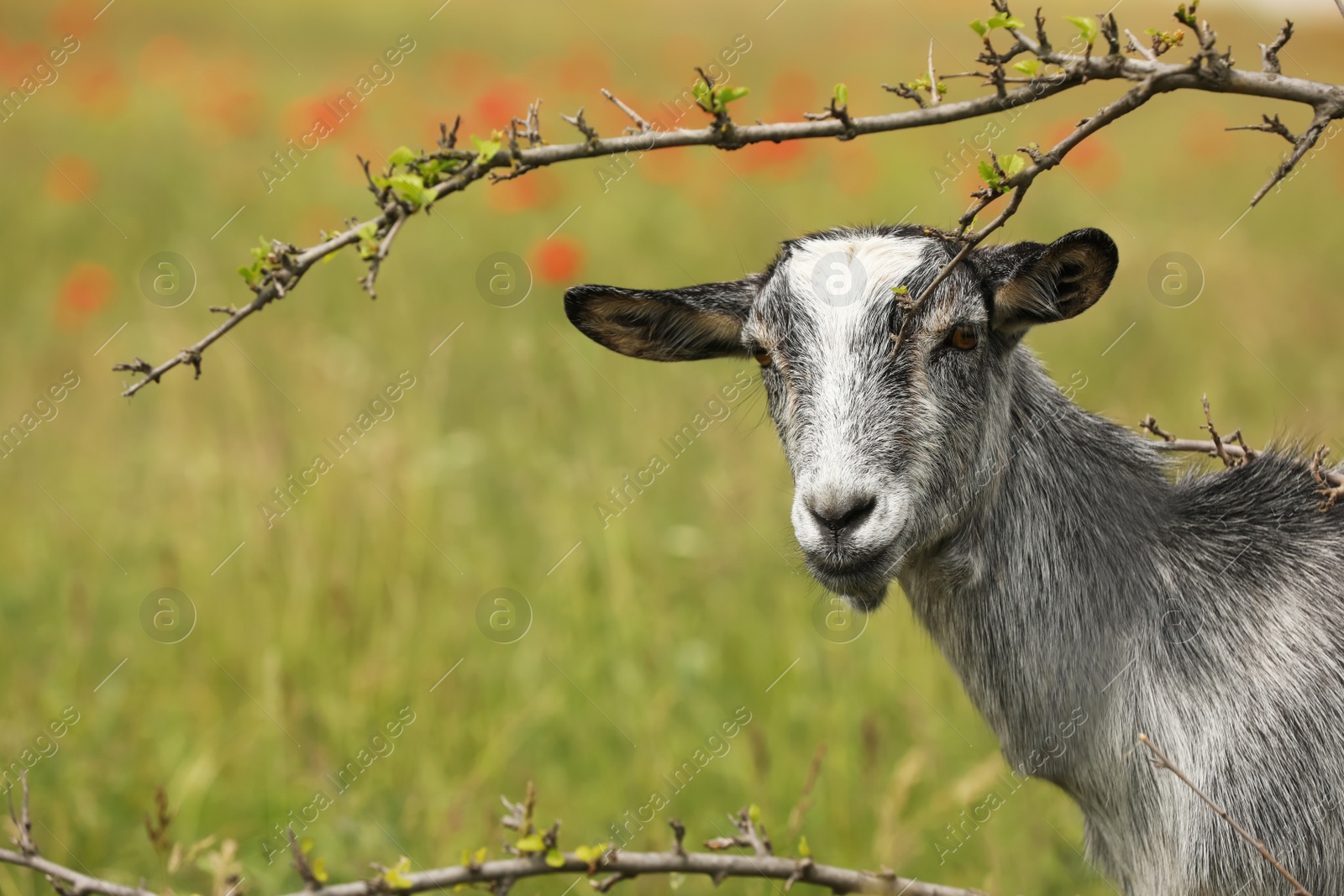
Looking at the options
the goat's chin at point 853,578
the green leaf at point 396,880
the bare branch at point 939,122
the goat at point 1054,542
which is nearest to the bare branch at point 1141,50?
the bare branch at point 939,122

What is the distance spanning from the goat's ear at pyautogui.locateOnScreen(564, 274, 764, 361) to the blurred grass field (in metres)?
0.50

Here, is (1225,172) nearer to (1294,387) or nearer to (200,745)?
(1294,387)

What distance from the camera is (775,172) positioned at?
8883 mm

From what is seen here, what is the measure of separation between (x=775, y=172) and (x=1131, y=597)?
5924mm

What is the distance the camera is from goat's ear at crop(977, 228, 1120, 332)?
3.16 metres

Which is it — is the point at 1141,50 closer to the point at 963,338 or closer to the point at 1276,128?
the point at 1276,128

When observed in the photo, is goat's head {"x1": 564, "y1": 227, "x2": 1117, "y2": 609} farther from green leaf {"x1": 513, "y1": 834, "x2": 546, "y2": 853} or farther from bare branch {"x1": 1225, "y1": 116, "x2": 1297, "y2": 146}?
green leaf {"x1": 513, "y1": 834, "x2": 546, "y2": 853}

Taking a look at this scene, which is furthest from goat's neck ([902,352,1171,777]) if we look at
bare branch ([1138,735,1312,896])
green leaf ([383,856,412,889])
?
green leaf ([383,856,412,889])

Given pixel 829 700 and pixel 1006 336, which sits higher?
pixel 1006 336

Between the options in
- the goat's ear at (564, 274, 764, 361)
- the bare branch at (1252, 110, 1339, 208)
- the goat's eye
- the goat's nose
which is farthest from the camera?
the goat's ear at (564, 274, 764, 361)

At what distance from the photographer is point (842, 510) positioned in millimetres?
3148

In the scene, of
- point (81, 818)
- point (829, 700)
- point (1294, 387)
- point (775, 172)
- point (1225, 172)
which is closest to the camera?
point (81, 818)

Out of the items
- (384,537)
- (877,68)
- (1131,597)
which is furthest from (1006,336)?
(877,68)

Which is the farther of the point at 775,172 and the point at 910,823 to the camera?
the point at 775,172
